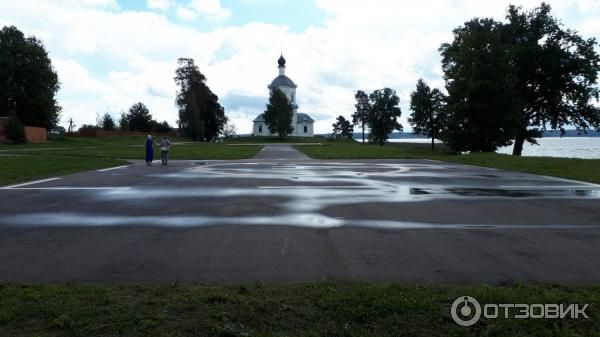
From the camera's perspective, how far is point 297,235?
24.8ft

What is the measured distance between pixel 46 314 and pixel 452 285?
12.9ft

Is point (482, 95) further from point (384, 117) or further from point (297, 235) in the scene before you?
point (384, 117)

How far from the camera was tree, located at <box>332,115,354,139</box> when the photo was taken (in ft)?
447

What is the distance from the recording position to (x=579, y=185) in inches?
610

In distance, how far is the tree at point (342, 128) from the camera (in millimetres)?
136250

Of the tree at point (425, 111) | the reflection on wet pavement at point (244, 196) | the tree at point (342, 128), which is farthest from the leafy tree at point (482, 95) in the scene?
the tree at point (342, 128)

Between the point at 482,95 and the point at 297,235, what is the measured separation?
44131mm

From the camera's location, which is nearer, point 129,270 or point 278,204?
point 129,270

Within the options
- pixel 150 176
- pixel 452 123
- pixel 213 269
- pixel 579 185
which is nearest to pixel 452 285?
pixel 213 269

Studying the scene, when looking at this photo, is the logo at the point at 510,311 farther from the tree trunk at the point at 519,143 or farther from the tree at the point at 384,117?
the tree at the point at 384,117

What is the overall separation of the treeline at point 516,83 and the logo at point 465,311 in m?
44.6

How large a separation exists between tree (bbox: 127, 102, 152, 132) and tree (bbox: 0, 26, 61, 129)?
33.8 m

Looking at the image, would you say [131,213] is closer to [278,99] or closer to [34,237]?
[34,237]

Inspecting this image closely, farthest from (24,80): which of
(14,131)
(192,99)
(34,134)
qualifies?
(192,99)
